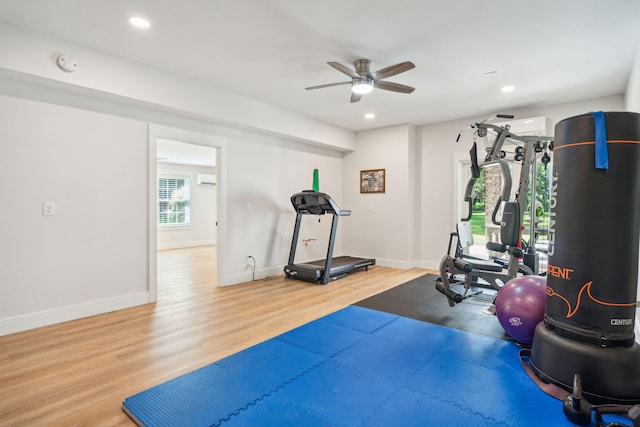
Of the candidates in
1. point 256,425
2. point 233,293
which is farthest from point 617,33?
point 233,293

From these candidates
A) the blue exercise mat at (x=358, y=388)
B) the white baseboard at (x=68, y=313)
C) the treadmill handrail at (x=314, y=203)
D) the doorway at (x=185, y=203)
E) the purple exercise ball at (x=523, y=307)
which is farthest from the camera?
the doorway at (x=185, y=203)

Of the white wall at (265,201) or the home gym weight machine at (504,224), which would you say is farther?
the white wall at (265,201)

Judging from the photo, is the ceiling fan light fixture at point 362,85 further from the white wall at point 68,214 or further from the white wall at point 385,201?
the white wall at point 385,201

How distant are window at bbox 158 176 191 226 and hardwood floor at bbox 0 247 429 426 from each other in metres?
5.36

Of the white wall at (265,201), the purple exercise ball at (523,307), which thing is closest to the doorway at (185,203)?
the white wall at (265,201)

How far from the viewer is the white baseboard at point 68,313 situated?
2.96 meters

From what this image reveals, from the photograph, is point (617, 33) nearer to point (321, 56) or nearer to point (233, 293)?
point (321, 56)

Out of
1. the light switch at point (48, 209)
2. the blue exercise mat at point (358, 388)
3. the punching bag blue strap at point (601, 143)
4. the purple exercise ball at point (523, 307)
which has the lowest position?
the blue exercise mat at point (358, 388)

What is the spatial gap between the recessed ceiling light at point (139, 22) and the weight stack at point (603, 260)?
329cm

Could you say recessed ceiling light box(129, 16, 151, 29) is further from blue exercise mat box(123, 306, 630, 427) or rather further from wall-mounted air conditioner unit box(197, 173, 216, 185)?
wall-mounted air conditioner unit box(197, 173, 216, 185)

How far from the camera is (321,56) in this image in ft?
11.0

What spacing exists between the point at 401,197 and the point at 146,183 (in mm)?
4215

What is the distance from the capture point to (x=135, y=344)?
2719mm

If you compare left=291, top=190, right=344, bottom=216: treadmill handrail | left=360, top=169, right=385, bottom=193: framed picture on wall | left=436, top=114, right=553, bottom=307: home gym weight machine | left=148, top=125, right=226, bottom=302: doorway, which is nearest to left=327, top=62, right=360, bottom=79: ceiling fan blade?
left=436, top=114, right=553, bottom=307: home gym weight machine
